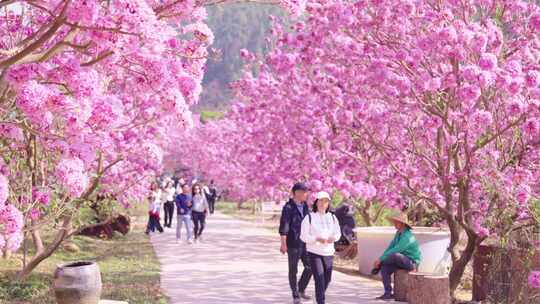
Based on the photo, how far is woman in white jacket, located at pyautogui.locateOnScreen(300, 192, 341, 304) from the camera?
843cm

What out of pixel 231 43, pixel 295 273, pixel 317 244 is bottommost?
pixel 295 273

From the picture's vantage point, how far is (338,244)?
17.0 metres

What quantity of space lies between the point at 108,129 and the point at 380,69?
585 cm

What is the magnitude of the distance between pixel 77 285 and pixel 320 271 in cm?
283

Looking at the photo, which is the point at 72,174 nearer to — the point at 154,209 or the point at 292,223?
the point at 292,223

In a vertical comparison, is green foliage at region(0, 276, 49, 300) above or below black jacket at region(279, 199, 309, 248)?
below

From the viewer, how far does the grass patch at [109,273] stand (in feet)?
31.7

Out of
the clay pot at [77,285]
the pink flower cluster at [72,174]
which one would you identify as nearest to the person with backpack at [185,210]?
the clay pot at [77,285]

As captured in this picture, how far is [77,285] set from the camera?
24.2 feet

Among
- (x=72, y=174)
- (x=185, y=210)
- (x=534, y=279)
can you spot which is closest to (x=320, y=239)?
(x=534, y=279)

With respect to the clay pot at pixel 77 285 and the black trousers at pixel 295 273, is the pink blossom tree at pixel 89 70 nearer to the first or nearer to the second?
the clay pot at pixel 77 285

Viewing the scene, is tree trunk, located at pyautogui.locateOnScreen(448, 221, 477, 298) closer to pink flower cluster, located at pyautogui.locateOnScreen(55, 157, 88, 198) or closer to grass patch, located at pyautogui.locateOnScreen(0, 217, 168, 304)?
grass patch, located at pyautogui.locateOnScreen(0, 217, 168, 304)

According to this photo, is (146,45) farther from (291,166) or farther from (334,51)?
(291,166)

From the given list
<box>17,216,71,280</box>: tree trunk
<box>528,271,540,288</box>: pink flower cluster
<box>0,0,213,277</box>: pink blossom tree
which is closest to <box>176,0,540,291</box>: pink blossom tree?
<box>528,271,540,288</box>: pink flower cluster
